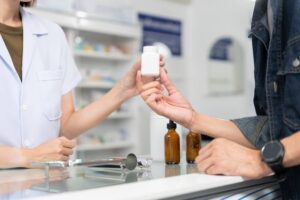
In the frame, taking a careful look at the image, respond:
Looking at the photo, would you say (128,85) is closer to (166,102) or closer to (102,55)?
(166,102)

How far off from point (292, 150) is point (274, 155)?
5 centimetres

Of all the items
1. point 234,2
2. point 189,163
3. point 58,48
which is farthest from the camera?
point 234,2

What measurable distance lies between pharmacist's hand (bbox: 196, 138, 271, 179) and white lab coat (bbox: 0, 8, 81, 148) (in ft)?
2.57

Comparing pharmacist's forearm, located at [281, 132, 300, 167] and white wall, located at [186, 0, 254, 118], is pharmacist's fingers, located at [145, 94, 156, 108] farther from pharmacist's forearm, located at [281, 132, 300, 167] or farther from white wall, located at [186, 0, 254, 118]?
white wall, located at [186, 0, 254, 118]

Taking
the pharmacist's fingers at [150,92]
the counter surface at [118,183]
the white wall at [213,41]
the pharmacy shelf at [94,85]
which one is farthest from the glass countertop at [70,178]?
the white wall at [213,41]

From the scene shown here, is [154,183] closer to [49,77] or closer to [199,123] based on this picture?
[199,123]

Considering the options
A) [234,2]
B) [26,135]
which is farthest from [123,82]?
[234,2]

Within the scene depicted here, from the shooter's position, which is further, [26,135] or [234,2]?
[234,2]

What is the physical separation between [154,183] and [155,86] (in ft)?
1.49

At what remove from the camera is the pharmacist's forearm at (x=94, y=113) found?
1.82m

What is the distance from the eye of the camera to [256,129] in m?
1.35

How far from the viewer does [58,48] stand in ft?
6.07

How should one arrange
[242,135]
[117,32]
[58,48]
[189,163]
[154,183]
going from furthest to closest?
[117,32] < [58,48] < [189,163] < [242,135] < [154,183]

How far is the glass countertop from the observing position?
97 centimetres
